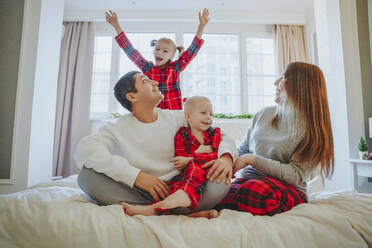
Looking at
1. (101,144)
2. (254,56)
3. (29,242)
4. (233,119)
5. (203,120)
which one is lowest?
(29,242)

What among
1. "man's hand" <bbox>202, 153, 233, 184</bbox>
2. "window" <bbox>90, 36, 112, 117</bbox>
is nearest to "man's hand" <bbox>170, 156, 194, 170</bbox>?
"man's hand" <bbox>202, 153, 233, 184</bbox>

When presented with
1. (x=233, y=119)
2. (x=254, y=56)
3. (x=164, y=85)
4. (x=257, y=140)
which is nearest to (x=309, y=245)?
(x=257, y=140)

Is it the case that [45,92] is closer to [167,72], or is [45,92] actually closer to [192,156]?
[167,72]

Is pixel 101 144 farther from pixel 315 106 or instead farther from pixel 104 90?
pixel 104 90

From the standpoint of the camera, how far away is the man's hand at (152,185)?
0.94 meters

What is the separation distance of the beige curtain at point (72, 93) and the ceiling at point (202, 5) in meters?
0.35

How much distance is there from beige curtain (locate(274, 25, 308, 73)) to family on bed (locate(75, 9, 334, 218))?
10.4ft

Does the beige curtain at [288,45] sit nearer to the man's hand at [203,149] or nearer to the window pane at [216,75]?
the window pane at [216,75]

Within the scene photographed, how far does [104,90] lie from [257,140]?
359 centimetres

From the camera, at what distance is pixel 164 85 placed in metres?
2.00

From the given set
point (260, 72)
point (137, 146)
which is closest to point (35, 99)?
point (137, 146)

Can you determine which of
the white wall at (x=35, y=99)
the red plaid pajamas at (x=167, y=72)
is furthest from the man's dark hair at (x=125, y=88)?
A: the white wall at (x=35, y=99)

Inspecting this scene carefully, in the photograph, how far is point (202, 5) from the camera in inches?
152

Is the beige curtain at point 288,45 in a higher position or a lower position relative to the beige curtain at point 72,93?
higher
